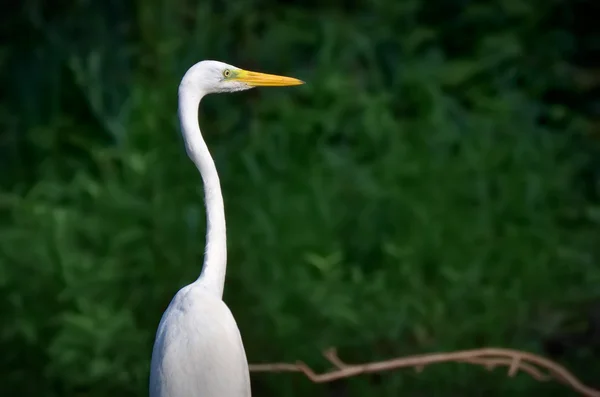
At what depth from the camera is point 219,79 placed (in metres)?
2.83

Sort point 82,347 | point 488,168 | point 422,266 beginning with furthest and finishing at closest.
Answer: point 488,168 < point 422,266 < point 82,347

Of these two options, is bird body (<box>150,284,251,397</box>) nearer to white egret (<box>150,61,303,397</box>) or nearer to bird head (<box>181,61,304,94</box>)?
white egret (<box>150,61,303,397</box>)

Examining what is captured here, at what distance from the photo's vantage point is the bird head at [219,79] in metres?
2.78

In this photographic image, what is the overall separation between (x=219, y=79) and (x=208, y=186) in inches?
9.8

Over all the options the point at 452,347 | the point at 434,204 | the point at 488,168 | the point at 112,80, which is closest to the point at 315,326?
the point at 452,347

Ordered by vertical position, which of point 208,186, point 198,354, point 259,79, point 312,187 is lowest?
point 198,354

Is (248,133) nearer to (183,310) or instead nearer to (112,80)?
(112,80)

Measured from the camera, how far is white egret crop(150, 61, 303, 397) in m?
Answer: 2.72

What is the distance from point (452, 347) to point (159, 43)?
1.78 meters

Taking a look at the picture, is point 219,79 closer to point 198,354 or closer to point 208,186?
point 208,186

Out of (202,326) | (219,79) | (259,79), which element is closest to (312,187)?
(259,79)

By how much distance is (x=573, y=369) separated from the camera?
437cm

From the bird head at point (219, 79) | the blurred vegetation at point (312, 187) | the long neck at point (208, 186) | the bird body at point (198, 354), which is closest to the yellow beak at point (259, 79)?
the bird head at point (219, 79)

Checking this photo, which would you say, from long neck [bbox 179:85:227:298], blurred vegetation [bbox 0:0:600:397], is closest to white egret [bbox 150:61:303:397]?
long neck [bbox 179:85:227:298]
